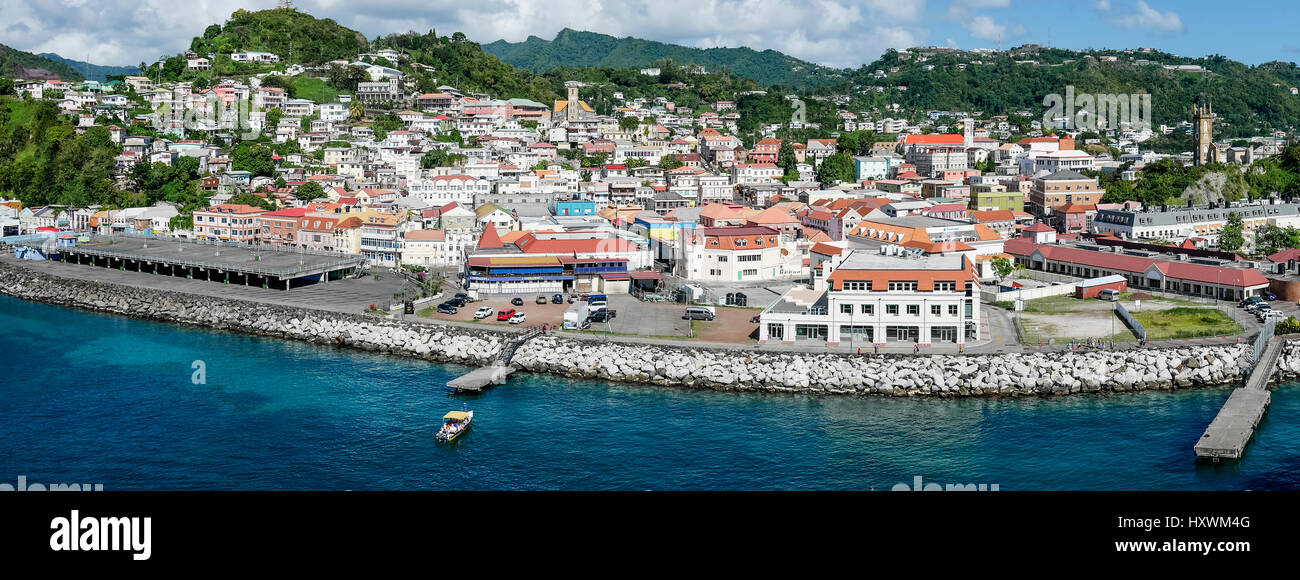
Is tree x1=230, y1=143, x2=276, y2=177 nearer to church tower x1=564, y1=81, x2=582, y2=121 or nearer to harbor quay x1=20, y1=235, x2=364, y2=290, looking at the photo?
harbor quay x1=20, y1=235, x2=364, y2=290

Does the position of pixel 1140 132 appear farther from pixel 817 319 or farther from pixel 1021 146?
pixel 817 319

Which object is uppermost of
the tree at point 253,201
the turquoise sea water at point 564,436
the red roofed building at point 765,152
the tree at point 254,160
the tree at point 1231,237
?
the red roofed building at point 765,152

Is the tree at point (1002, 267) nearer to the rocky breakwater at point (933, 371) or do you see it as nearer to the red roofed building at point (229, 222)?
the rocky breakwater at point (933, 371)

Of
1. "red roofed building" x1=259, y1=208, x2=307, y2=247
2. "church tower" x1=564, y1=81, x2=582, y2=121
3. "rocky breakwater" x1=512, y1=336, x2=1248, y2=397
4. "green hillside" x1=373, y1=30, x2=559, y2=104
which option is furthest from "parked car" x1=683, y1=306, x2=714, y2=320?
"green hillside" x1=373, y1=30, x2=559, y2=104

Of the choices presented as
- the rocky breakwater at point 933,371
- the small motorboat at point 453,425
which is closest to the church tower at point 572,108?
the rocky breakwater at point 933,371
